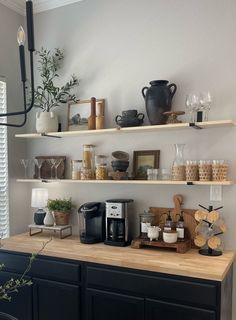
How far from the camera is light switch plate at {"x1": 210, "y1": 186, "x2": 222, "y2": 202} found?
93.6 inches

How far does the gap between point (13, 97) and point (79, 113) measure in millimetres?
726

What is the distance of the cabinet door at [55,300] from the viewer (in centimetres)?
226

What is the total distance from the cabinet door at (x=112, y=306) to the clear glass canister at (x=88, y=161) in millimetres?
968

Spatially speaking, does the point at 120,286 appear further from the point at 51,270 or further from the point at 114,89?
the point at 114,89

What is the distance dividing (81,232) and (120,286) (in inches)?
28.5

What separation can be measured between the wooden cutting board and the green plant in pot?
1.24 m

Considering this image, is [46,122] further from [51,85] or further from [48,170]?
[48,170]

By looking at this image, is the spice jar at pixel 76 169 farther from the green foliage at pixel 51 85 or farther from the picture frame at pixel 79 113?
the green foliage at pixel 51 85

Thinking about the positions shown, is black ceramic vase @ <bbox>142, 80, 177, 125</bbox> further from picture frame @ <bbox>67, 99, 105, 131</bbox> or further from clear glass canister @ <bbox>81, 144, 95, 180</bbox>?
clear glass canister @ <bbox>81, 144, 95, 180</bbox>

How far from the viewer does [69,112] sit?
2.97 metres

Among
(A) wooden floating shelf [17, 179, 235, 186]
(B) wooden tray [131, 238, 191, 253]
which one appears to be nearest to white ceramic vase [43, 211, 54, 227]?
(A) wooden floating shelf [17, 179, 235, 186]

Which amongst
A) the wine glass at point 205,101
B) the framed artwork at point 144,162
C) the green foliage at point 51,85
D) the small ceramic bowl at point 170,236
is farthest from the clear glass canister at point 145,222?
the green foliage at point 51,85

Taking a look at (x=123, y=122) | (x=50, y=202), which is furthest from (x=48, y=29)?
(x=50, y=202)

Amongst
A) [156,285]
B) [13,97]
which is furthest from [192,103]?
[13,97]
